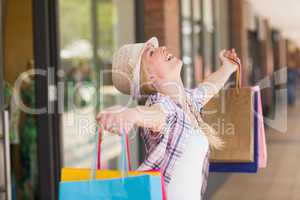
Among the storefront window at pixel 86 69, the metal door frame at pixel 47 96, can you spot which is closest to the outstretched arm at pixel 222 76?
the metal door frame at pixel 47 96

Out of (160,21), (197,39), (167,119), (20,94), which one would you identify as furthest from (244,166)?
(197,39)

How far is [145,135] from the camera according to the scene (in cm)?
152

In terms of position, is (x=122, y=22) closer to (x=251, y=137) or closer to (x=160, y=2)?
(x=160, y=2)

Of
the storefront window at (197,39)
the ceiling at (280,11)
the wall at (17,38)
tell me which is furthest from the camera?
the ceiling at (280,11)

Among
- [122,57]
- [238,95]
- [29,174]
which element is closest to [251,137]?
[238,95]

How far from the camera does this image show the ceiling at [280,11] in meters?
9.15

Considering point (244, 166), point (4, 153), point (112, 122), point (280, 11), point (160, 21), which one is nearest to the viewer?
point (112, 122)

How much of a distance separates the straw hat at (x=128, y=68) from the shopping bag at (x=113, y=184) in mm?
245

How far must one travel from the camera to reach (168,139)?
1467mm

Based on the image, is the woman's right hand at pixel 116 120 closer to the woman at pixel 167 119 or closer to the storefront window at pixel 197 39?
the woman at pixel 167 119

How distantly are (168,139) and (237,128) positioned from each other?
15.6 inches

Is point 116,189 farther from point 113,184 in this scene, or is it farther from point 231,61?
point 231,61

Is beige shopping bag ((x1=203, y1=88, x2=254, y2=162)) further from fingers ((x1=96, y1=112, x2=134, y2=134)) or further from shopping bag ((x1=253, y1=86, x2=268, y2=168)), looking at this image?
fingers ((x1=96, y1=112, x2=134, y2=134))

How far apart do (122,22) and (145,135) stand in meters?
3.03
